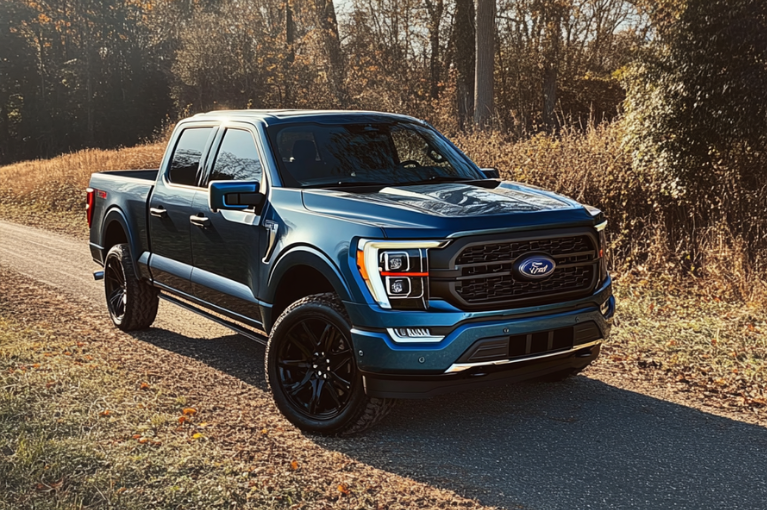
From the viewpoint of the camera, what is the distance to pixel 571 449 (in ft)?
14.9

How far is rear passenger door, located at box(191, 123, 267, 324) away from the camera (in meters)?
5.28

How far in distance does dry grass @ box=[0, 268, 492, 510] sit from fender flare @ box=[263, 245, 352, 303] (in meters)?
0.91

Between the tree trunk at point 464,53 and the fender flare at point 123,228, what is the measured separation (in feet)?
48.8

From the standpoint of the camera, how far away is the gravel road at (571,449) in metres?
3.95

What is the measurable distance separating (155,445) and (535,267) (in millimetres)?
2506

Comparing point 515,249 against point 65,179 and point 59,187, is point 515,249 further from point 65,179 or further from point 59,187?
point 65,179

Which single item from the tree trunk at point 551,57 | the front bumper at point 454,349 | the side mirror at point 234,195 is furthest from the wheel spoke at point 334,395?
the tree trunk at point 551,57

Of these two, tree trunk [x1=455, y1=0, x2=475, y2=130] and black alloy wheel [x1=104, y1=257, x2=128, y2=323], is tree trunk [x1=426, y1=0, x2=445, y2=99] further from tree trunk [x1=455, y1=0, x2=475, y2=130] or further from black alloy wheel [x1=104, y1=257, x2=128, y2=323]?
black alloy wheel [x1=104, y1=257, x2=128, y2=323]

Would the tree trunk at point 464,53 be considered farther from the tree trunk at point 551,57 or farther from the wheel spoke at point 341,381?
the wheel spoke at point 341,381

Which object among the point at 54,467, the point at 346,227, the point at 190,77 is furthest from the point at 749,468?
the point at 190,77

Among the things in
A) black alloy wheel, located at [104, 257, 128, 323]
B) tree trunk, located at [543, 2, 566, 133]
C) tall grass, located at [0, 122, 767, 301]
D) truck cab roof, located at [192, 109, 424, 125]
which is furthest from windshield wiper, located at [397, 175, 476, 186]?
tree trunk, located at [543, 2, 566, 133]

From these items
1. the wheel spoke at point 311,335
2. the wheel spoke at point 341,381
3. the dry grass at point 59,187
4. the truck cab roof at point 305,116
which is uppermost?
the truck cab roof at point 305,116

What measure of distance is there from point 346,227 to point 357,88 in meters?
25.4

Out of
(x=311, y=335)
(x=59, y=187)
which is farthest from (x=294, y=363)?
(x=59, y=187)
